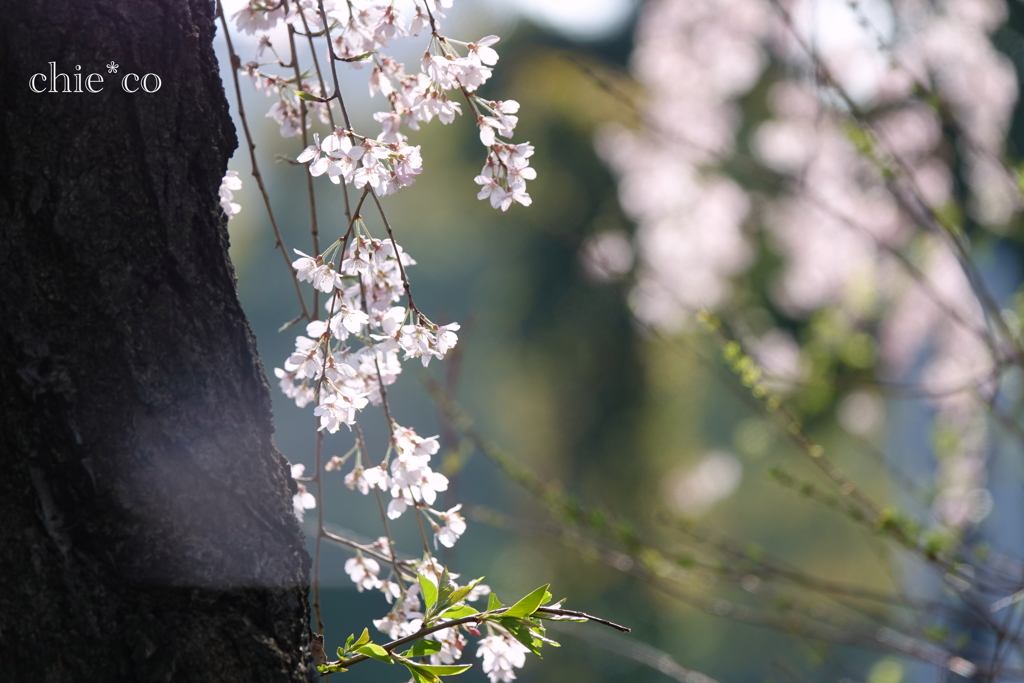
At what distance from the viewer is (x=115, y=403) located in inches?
25.0

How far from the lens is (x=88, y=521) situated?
2.05 feet

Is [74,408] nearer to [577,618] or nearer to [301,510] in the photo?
[301,510]

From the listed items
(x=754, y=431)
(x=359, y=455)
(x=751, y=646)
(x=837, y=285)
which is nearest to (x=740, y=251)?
(x=837, y=285)

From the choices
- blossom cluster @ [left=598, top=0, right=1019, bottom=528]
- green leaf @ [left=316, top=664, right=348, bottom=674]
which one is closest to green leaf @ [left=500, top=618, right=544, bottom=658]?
green leaf @ [left=316, top=664, right=348, bottom=674]

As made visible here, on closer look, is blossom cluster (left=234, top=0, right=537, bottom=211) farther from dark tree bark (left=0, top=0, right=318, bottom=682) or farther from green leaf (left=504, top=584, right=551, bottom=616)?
green leaf (left=504, top=584, right=551, bottom=616)

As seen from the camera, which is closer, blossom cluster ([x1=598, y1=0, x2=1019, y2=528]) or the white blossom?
A: the white blossom

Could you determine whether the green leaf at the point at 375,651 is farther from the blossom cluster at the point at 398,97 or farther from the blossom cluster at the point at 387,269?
the blossom cluster at the point at 398,97

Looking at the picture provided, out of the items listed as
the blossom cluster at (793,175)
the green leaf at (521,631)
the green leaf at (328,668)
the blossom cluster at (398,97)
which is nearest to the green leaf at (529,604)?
the green leaf at (521,631)

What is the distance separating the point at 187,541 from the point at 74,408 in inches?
5.2

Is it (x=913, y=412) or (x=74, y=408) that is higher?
(x=913, y=412)

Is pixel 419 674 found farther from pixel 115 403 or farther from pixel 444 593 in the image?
pixel 115 403

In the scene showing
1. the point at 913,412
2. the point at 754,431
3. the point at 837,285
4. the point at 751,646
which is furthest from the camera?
the point at 751,646

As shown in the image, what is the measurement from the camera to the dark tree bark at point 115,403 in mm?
612

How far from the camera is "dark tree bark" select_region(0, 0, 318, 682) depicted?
612 mm
